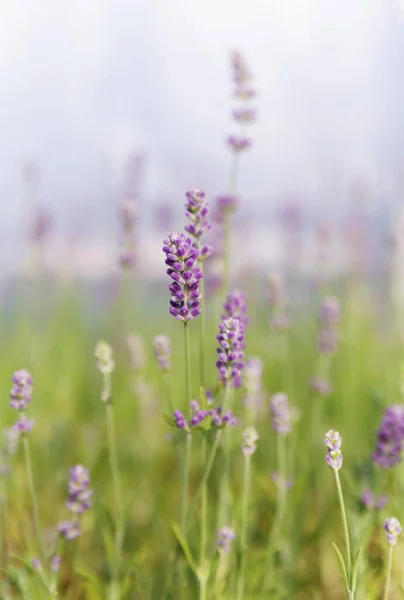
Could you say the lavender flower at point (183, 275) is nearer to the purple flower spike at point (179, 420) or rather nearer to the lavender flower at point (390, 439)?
the purple flower spike at point (179, 420)

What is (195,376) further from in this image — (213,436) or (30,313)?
(213,436)

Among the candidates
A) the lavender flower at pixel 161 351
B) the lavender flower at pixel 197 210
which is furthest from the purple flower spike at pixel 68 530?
the lavender flower at pixel 197 210

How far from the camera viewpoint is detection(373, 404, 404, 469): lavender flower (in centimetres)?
173

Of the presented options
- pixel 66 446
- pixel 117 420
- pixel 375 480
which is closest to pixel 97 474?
pixel 66 446

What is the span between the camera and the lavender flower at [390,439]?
5.68 ft

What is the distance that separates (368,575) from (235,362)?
0.90 m

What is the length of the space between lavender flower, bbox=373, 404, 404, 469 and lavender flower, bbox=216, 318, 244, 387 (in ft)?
1.86

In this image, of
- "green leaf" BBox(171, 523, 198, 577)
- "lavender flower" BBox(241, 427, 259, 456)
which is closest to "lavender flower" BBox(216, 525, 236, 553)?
"green leaf" BBox(171, 523, 198, 577)

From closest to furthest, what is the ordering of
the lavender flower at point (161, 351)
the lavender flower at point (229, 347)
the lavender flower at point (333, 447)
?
the lavender flower at point (333, 447) → the lavender flower at point (229, 347) → the lavender flower at point (161, 351)

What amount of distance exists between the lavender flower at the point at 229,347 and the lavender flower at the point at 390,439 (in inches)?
22.4

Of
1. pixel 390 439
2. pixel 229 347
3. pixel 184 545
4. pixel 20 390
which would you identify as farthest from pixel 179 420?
pixel 390 439

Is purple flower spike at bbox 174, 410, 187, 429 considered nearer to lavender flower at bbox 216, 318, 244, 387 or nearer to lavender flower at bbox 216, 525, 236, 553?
lavender flower at bbox 216, 318, 244, 387

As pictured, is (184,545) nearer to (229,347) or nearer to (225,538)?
(225,538)

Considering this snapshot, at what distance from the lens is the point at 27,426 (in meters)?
1.56
